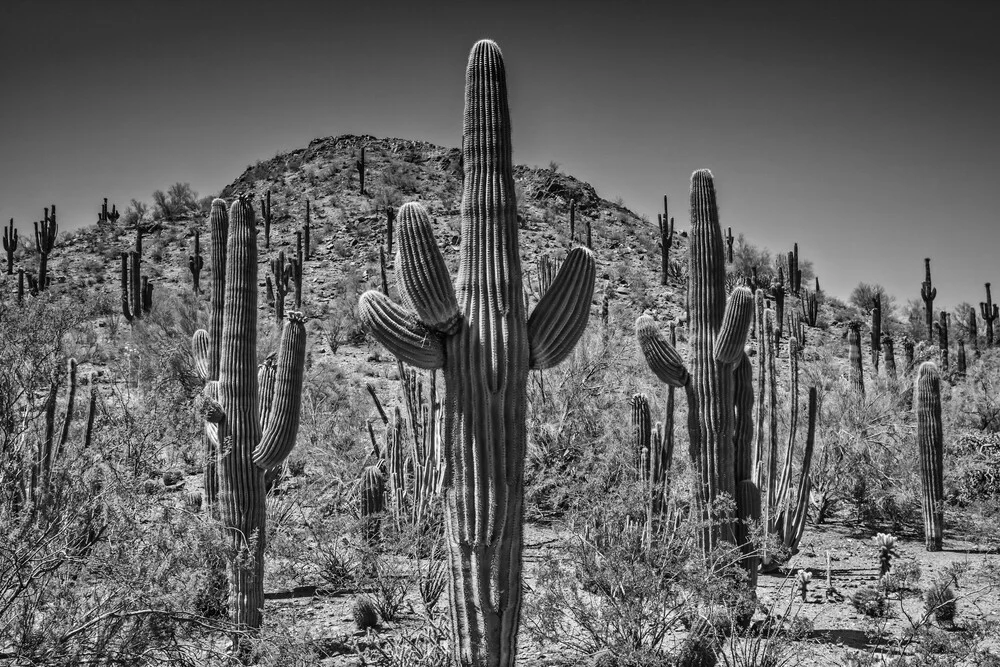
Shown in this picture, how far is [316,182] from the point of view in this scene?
50.3 metres

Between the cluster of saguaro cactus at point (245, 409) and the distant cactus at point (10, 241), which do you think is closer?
the cluster of saguaro cactus at point (245, 409)

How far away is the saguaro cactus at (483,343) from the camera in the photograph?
590cm

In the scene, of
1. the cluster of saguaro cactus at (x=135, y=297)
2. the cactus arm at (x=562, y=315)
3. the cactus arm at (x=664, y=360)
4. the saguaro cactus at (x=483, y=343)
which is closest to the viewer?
the saguaro cactus at (x=483, y=343)

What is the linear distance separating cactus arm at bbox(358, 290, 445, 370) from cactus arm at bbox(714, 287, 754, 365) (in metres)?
3.36

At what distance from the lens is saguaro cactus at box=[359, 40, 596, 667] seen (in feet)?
19.4

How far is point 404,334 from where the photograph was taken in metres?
6.15

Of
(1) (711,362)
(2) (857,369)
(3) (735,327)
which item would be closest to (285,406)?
(1) (711,362)

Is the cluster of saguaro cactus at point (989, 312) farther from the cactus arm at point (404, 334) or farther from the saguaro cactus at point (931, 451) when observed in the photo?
the cactus arm at point (404, 334)

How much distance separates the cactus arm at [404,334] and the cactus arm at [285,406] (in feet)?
10.3

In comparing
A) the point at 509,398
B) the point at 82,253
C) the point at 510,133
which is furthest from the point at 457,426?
the point at 82,253

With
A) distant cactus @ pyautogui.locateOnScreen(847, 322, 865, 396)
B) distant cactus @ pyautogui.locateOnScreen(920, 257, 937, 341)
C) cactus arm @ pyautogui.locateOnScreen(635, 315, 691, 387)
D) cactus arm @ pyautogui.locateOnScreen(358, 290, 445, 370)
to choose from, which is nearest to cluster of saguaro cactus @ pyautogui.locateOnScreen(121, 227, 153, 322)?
distant cactus @ pyautogui.locateOnScreen(847, 322, 865, 396)

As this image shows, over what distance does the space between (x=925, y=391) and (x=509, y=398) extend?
9.49 meters

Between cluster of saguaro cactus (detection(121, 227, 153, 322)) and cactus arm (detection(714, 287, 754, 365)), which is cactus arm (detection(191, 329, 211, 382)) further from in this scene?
cluster of saguaro cactus (detection(121, 227, 153, 322))

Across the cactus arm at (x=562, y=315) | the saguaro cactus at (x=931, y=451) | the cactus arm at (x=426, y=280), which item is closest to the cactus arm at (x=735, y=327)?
the cactus arm at (x=562, y=315)
